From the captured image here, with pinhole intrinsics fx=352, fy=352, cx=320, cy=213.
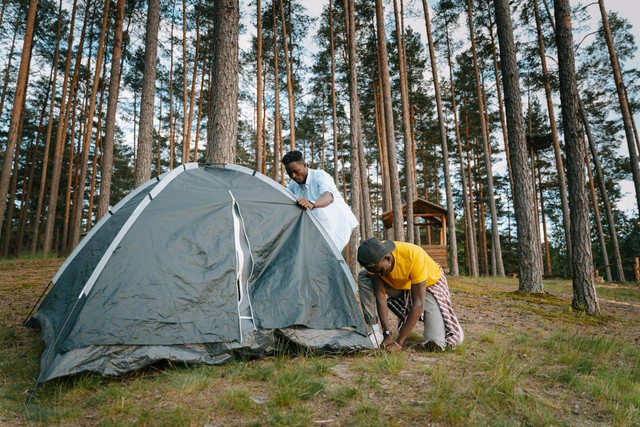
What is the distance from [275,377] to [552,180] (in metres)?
24.4

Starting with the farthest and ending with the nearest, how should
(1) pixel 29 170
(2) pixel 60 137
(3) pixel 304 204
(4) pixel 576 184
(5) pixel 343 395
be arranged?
1. (1) pixel 29 170
2. (2) pixel 60 137
3. (4) pixel 576 184
4. (3) pixel 304 204
5. (5) pixel 343 395

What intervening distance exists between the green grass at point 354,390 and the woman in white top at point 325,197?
143 cm

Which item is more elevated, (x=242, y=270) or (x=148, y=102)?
(x=148, y=102)

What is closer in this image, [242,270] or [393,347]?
[393,347]

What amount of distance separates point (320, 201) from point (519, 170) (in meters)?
5.64

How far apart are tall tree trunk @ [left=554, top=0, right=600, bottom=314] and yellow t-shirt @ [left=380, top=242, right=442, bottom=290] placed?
388 centimetres

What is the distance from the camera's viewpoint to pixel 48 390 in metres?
2.46

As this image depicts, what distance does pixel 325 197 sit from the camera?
13.0 feet

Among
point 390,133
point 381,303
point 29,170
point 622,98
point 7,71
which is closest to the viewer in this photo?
point 381,303

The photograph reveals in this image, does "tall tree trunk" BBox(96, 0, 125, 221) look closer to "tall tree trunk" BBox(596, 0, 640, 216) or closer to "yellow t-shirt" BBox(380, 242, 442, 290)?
"yellow t-shirt" BBox(380, 242, 442, 290)

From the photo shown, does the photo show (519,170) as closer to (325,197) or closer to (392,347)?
(325,197)

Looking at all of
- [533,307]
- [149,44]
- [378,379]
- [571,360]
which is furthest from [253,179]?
[149,44]

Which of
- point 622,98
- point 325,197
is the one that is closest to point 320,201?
point 325,197

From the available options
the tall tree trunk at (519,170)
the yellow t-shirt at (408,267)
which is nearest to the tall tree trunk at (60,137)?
the yellow t-shirt at (408,267)
